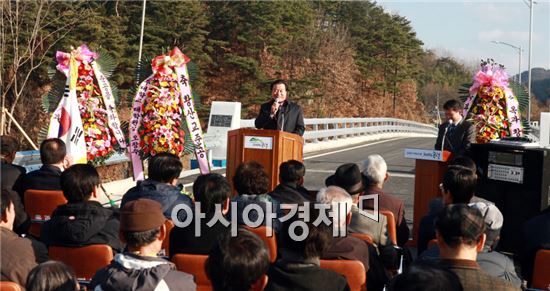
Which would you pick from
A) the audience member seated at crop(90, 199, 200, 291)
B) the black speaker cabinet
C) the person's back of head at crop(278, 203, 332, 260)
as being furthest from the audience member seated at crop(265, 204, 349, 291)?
the black speaker cabinet

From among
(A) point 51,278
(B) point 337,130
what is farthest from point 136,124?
(B) point 337,130

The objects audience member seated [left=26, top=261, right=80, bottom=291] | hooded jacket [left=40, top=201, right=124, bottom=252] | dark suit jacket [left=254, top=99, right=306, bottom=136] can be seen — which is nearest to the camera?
audience member seated [left=26, top=261, right=80, bottom=291]

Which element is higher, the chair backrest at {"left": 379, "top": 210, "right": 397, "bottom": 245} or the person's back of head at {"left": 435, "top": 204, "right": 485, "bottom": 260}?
the person's back of head at {"left": 435, "top": 204, "right": 485, "bottom": 260}

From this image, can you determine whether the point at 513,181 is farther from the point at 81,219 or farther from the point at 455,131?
the point at 81,219

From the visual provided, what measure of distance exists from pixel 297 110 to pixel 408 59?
182 ft

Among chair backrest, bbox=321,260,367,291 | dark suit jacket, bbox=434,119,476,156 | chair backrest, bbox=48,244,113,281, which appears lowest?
chair backrest, bbox=48,244,113,281

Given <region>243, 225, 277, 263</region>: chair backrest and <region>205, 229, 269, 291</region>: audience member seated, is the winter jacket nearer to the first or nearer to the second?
<region>243, 225, 277, 263</region>: chair backrest

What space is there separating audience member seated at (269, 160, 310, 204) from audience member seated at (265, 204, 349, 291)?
230 centimetres

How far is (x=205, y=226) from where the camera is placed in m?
4.82

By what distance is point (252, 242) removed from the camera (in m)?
3.21

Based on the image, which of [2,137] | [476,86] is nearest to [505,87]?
[476,86]

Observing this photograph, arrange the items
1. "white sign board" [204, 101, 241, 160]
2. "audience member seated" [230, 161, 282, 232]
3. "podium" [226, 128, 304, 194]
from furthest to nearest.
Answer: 1. "white sign board" [204, 101, 241, 160]
2. "podium" [226, 128, 304, 194]
3. "audience member seated" [230, 161, 282, 232]

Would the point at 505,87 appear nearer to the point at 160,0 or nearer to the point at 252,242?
the point at 252,242

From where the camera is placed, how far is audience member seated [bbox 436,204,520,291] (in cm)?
338
